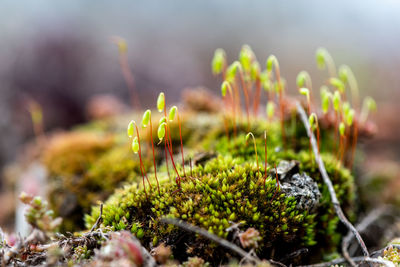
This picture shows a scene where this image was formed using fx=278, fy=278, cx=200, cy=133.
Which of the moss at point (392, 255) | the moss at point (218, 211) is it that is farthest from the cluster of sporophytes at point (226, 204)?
the moss at point (392, 255)

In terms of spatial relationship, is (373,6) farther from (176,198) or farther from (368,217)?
(176,198)

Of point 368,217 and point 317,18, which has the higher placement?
point 317,18

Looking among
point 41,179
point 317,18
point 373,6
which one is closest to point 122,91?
point 41,179

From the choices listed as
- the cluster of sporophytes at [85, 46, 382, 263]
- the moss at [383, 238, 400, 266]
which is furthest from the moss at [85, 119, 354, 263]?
the moss at [383, 238, 400, 266]

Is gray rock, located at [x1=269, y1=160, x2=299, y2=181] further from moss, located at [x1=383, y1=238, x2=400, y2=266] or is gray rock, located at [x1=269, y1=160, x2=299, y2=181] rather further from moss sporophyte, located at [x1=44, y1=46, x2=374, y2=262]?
moss, located at [x1=383, y1=238, x2=400, y2=266]

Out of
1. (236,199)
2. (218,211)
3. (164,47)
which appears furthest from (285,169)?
(164,47)

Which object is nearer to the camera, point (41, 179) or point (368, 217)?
point (368, 217)
